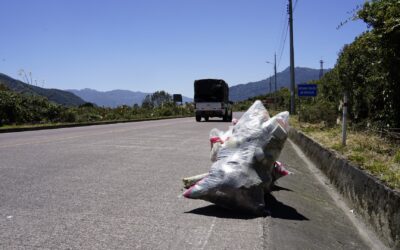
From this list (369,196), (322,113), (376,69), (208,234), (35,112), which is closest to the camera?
(208,234)

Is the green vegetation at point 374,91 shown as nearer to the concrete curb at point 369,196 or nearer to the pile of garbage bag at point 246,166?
the concrete curb at point 369,196

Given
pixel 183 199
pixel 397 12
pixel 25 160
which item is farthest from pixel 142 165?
pixel 397 12

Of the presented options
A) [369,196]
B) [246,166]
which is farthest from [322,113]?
[246,166]

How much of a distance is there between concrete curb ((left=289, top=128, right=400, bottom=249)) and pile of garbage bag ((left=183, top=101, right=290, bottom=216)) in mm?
989

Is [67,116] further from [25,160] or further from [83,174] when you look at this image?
[83,174]

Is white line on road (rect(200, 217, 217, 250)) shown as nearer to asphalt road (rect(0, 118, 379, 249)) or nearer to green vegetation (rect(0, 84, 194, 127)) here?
asphalt road (rect(0, 118, 379, 249))

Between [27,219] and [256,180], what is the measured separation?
8.29 ft

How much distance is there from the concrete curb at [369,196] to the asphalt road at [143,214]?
0.18 m

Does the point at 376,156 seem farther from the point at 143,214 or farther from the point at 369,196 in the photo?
the point at 143,214

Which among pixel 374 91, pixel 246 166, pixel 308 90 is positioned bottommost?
pixel 246 166

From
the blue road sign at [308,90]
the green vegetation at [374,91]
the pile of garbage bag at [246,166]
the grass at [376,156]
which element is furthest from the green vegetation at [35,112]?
the pile of garbage bag at [246,166]

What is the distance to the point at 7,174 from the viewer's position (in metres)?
7.66

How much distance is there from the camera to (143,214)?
5.20 m

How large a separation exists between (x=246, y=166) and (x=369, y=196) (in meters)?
1.47
